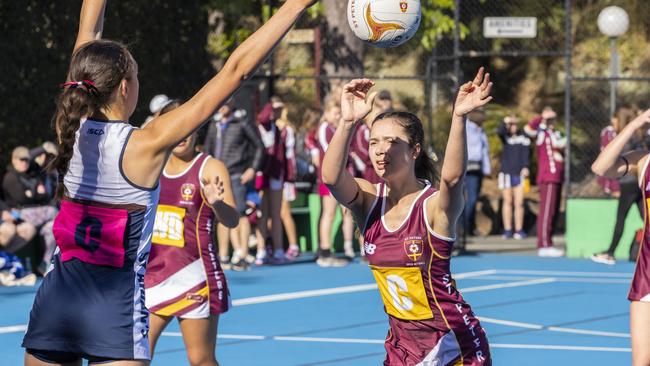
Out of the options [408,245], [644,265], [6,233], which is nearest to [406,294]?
[408,245]

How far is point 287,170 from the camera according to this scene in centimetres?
1602

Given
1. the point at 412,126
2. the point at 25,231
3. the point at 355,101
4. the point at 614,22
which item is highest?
the point at 614,22

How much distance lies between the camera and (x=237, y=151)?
1470 cm

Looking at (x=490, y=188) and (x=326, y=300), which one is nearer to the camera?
(x=326, y=300)

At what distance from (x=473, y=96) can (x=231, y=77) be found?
46.0 inches

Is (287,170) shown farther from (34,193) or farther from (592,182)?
(592,182)

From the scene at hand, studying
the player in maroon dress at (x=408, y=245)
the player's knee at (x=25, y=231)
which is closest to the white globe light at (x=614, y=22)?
the player's knee at (x=25, y=231)

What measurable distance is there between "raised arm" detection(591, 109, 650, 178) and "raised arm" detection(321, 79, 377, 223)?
6.12 ft

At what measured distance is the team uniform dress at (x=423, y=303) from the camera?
5.20 m

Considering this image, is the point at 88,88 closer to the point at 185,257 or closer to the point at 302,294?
the point at 185,257

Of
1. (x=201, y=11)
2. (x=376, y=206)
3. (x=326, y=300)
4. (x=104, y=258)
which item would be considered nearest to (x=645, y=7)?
(x=201, y=11)

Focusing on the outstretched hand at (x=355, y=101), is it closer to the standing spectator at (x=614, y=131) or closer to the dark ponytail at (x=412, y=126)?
the dark ponytail at (x=412, y=126)

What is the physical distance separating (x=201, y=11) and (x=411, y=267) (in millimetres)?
13756

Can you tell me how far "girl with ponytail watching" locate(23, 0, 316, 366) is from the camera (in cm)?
417
